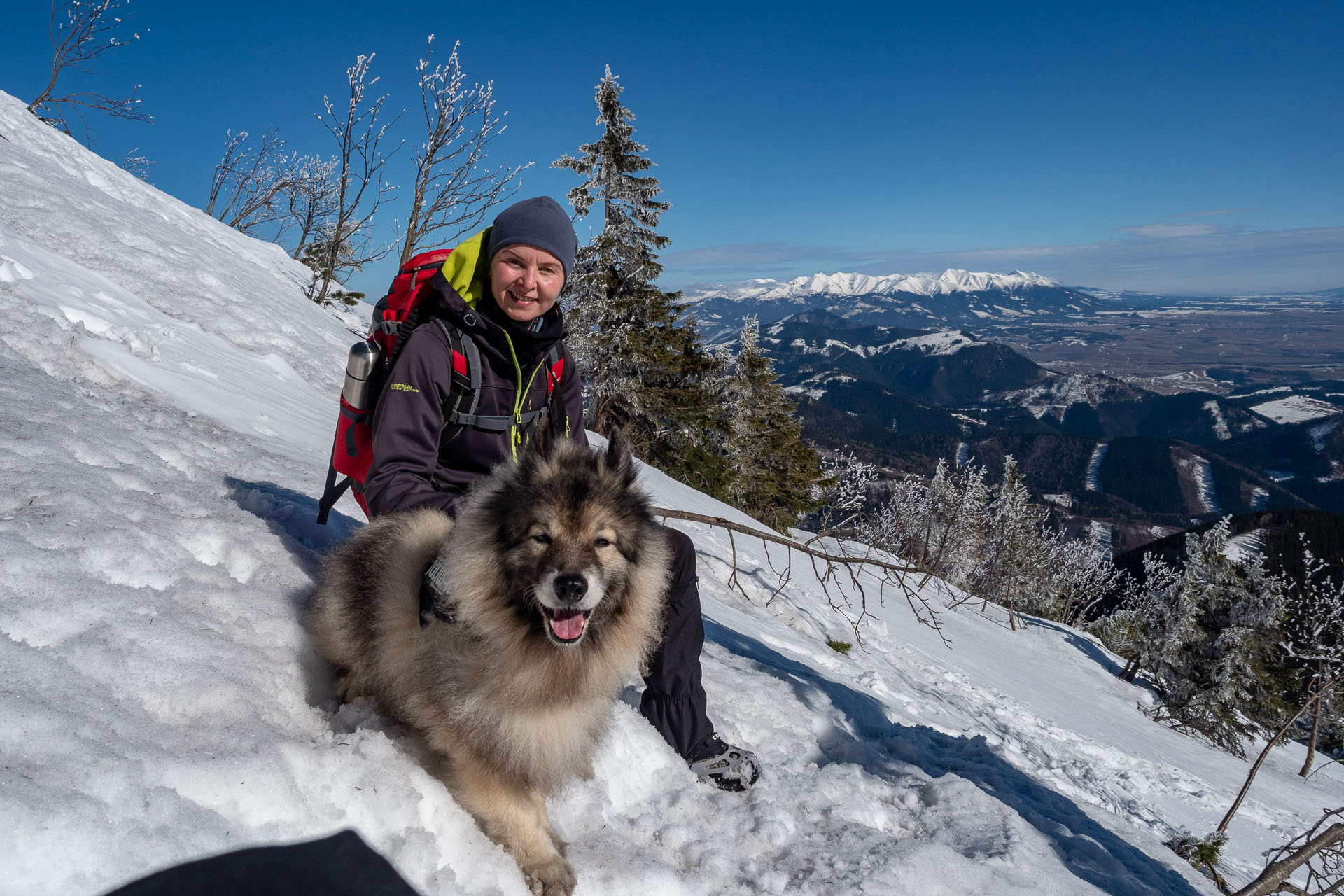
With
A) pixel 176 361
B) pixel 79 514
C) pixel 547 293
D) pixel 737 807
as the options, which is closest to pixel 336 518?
pixel 79 514

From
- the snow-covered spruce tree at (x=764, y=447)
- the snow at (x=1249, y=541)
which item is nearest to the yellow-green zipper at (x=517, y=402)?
the snow-covered spruce tree at (x=764, y=447)

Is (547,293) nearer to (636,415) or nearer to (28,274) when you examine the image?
(28,274)

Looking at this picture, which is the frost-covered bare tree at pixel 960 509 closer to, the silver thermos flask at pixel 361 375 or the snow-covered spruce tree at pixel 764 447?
the snow-covered spruce tree at pixel 764 447

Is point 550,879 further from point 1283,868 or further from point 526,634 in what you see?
point 1283,868

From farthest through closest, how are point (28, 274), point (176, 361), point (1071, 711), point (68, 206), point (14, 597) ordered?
point (1071, 711) < point (68, 206) < point (176, 361) < point (28, 274) < point (14, 597)

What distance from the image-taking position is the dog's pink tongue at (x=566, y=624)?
2418 mm

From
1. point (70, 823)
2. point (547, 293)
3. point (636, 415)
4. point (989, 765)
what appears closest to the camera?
point (70, 823)

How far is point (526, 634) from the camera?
8.23ft

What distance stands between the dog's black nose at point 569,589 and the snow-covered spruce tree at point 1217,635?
1231 inches

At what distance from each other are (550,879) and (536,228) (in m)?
3.18

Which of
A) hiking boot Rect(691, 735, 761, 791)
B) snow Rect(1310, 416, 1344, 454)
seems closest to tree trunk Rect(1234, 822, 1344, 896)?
hiking boot Rect(691, 735, 761, 791)

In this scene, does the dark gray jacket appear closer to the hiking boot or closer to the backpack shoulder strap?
the backpack shoulder strap

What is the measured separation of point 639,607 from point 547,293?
2.02m

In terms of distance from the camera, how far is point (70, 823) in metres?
1.57
